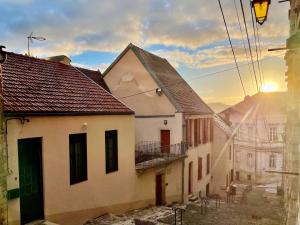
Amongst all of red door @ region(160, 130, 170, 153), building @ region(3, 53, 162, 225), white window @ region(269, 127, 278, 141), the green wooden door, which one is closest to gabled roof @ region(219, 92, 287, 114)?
white window @ region(269, 127, 278, 141)

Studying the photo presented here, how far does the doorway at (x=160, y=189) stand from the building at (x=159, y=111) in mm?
571

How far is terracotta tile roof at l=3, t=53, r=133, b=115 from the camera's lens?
9453 millimetres

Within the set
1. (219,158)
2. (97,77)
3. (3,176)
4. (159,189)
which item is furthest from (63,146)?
(219,158)

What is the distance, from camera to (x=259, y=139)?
134ft

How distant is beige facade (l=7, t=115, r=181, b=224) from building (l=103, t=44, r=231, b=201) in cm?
367

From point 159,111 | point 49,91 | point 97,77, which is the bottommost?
point 159,111

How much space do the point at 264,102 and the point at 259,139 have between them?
20.8ft

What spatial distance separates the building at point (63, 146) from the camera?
891cm

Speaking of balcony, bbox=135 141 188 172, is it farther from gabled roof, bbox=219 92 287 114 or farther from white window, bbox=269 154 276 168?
white window, bbox=269 154 276 168

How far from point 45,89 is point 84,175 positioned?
12.6ft

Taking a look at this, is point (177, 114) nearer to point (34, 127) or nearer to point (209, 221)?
point (209, 221)

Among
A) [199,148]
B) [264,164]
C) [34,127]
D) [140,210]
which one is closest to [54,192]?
[34,127]

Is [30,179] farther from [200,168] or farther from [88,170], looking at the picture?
[200,168]

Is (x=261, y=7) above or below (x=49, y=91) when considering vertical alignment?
above
